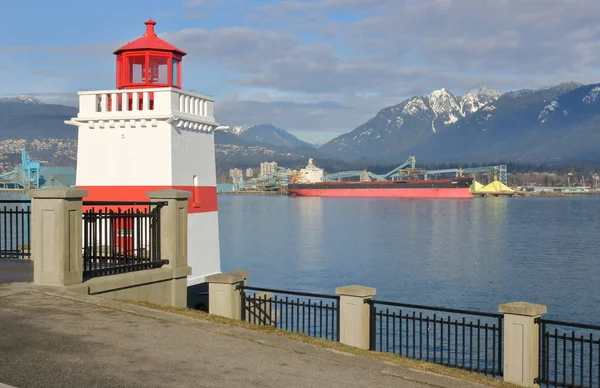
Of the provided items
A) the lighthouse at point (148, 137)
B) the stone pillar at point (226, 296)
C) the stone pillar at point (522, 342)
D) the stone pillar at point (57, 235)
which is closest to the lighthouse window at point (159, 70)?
the lighthouse at point (148, 137)

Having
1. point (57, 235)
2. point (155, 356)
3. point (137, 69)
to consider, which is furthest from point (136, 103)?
point (155, 356)

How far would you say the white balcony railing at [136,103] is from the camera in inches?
772

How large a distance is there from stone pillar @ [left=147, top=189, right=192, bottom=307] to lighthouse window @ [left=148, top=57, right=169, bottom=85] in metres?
6.60

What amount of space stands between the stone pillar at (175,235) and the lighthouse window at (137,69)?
262 inches

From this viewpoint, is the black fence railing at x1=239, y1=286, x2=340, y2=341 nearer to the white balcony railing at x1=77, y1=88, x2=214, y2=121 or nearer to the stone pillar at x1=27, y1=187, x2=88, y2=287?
the stone pillar at x1=27, y1=187, x2=88, y2=287

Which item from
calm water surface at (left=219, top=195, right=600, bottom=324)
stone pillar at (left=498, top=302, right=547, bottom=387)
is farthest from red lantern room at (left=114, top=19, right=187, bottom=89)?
calm water surface at (left=219, top=195, right=600, bottom=324)

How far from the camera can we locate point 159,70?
68.5 ft

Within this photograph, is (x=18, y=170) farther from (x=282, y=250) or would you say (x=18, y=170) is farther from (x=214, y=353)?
(x=214, y=353)

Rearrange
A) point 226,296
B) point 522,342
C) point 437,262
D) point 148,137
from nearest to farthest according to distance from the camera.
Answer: point 522,342
point 226,296
point 148,137
point 437,262

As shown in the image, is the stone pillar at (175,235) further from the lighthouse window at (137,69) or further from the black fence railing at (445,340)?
the lighthouse window at (137,69)

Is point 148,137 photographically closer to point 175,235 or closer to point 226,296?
point 175,235

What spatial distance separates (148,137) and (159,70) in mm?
2323

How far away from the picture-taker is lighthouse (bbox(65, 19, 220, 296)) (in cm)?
1972

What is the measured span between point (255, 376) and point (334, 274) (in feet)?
123
